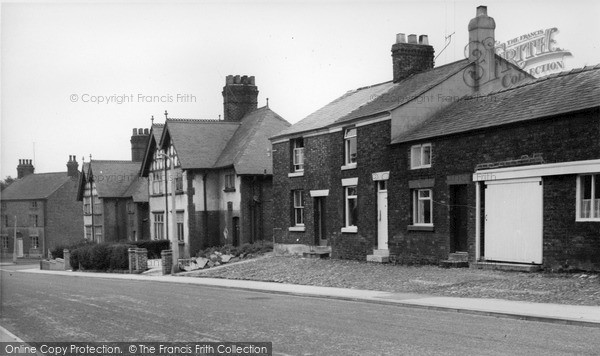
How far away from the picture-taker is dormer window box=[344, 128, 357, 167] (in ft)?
97.0

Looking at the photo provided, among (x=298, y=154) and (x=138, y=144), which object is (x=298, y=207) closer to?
(x=298, y=154)

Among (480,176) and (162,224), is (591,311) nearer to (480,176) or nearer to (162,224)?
(480,176)

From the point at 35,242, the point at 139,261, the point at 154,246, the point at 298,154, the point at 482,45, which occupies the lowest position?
the point at 35,242

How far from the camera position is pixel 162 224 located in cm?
5075

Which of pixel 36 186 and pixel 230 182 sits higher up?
pixel 230 182

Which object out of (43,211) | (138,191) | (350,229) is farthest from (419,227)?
(43,211)

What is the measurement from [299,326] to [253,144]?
102 ft

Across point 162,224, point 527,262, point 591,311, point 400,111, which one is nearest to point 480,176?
point 527,262

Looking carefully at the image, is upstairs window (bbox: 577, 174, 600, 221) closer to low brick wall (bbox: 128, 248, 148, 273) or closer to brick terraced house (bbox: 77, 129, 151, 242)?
low brick wall (bbox: 128, 248, 148, 273)

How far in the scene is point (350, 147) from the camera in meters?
30.0

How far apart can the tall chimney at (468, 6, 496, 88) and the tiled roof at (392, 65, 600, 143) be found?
6.25ft

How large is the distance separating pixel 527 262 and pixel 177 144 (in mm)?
29049

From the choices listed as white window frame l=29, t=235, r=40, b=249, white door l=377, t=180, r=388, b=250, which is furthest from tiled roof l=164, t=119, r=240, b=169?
white window frame l=29, t=235, r=40, b=249

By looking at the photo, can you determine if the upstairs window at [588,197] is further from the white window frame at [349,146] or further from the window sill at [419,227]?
the white window frame at [349,146]
